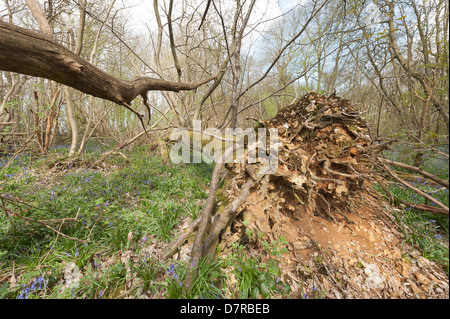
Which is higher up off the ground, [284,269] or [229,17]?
[229,17]

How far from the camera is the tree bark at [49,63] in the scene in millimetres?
1168

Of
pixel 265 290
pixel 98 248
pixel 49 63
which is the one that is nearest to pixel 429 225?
pixel 265 290

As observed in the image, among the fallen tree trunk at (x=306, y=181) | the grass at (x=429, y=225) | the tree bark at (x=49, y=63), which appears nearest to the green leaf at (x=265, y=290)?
the fallen tree trunk at (x=306, y=181)

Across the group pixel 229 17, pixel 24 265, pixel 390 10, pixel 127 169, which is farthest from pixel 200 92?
pixel 24 265

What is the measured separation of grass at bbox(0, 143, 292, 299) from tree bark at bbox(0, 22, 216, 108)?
116 centimetres

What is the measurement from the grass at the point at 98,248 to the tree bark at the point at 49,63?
116cm

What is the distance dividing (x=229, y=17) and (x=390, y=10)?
3.91 metres

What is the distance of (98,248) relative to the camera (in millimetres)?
1863

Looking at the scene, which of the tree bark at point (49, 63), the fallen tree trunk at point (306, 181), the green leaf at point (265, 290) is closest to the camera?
the tree bark at point (49, 63)

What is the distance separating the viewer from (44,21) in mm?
2840

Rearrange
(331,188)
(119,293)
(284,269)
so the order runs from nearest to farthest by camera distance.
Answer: (119,293) → (284,269) → (331,188)

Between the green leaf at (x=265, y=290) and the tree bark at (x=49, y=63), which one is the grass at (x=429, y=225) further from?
the tree bark at (x=49, y=63)

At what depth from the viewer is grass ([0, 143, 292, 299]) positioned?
4.71ft

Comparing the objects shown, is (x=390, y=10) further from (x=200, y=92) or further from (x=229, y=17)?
(x=200, y=92)
